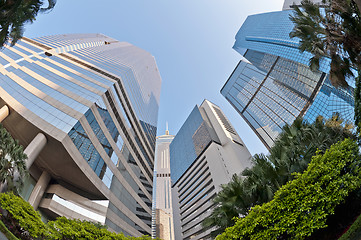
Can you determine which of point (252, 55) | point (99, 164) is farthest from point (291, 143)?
point (252, 55)

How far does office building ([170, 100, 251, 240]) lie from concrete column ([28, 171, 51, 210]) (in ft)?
175

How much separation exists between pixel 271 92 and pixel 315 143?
96.2 metres

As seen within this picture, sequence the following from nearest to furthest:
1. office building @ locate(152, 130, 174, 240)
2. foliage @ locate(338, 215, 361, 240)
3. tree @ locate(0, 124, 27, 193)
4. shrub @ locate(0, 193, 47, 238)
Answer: foliage @ locate(338, 215, 361, 240)
shrub @ locate(0, 193, 47, 238)
tree @ locate(0, 124, 27, 193)
office building @ locate(152, 130, 174, 240)

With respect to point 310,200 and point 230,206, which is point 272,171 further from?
point 310,200

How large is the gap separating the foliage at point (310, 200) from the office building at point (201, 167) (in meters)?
62.3

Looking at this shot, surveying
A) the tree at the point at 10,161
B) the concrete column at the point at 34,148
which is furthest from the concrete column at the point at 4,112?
the tree at the point at 10,161

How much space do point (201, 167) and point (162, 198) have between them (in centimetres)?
7759

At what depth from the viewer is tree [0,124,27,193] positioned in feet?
39.3

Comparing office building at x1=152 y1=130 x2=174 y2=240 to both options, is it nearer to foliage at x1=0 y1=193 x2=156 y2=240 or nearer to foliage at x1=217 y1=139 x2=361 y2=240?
foliage at x1=0 y1=193 x2=156 y2=240

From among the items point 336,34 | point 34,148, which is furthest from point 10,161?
point 336,34

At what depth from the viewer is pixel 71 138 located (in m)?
22.1

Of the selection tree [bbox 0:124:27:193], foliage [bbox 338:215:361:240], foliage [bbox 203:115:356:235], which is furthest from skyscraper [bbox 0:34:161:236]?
foliage [bbox 338:215:361:240]

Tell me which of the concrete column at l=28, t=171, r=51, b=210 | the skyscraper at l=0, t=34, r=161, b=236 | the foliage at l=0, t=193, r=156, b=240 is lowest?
the foliage at l=0, t=193, r=156, b=240

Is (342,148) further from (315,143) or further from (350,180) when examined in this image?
(315,143)
